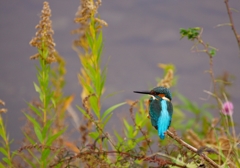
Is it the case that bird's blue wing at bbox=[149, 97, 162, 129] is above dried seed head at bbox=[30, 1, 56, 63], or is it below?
below

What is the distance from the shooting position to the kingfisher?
887mm

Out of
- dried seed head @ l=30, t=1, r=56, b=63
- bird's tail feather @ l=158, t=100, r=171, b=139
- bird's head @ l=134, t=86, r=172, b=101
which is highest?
dried seed head @ l=30, t=1, r=56, b=63

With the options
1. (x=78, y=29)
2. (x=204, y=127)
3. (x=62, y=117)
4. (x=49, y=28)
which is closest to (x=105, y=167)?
(x=49, y=28)

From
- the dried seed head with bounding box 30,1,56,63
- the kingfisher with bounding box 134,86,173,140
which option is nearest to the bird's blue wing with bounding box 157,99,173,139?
the kingfisher with bounding box 134,86,173,140

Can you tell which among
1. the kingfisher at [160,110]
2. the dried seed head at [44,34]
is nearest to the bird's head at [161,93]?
the kingfisher at [160,110]

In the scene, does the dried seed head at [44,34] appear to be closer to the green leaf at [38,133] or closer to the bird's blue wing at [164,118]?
the green leaf at [38,133]

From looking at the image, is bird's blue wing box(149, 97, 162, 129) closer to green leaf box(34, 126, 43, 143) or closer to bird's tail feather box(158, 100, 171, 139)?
bird's tail feather box(158, 100, 171, 139)

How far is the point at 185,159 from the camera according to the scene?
1.00 metres

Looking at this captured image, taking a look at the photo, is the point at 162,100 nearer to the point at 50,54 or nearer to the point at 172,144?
the point at 172,144

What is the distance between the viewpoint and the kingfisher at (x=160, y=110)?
0.89m

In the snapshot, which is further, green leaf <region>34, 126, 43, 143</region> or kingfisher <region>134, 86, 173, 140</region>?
green leaf <region>34, 126, 43, 143</region>

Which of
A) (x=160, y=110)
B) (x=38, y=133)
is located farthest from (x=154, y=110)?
(x=38, y=133)

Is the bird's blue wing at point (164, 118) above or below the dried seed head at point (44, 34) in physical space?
below

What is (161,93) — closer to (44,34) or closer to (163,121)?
(163,121)
